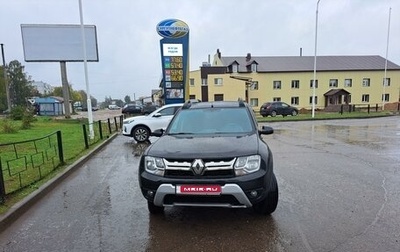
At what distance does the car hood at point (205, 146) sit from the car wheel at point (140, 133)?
27.0 feet

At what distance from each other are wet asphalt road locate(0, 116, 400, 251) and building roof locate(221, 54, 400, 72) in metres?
43.7

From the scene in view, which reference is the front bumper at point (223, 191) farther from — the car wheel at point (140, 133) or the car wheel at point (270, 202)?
the car wheel at point (140, 133)

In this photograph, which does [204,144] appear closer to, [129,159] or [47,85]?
[129,159]

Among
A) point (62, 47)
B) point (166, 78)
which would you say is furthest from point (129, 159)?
point (62, 47)

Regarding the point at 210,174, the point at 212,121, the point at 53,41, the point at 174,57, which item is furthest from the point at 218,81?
the point at 210,174

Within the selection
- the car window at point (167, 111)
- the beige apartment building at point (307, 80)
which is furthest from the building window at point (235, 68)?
the car window at point (167, 111)

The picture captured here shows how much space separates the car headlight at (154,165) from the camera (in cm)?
372

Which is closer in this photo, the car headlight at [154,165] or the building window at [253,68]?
the car headlight at [154,165]

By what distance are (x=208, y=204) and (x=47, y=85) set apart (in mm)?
143308

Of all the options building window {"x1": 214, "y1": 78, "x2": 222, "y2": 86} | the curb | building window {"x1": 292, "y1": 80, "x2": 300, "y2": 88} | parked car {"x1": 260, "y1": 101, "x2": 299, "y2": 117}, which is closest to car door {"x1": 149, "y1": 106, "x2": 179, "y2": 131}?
the curb

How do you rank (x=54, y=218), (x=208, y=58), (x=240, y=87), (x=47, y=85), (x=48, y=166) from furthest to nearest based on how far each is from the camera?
(x=47, y=85) < (x=208, y=58) < (x=240, y=87) < (x=48, y=166) < (x=54, y=218)

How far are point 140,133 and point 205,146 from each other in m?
9.12

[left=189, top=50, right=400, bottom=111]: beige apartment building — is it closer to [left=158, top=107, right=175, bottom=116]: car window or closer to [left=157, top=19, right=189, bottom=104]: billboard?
[left=157, top=19, right=189, bottom=104]: billboard

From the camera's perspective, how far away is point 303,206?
180 inches
